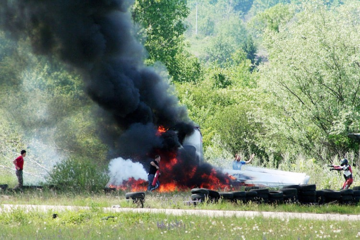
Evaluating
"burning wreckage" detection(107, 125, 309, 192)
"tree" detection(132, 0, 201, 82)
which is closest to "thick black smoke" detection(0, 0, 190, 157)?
"burning wreckage" detection(107, 125, 309, 192)

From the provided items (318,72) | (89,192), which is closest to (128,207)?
(89,192)

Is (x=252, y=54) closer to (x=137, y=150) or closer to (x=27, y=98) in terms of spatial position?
(x=27, y=98)

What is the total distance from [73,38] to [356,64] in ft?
50.3

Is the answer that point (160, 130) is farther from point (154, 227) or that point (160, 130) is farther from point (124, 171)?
point (154, 227)

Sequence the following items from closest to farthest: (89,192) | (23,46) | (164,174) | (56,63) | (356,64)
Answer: (89,192), (164,174), (56,63), (23,46), (356,64)

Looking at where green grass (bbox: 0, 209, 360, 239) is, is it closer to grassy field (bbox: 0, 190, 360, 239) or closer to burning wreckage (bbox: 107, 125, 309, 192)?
grassy field (bbox: 0, 190, 360, 239)

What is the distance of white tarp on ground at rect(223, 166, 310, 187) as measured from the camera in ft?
72.6

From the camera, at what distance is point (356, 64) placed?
30.7m

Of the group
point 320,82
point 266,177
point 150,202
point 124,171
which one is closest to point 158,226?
point 150,202

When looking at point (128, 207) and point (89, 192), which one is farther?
point (89, 192)

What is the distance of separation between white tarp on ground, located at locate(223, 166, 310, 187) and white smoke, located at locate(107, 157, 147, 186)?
341cm

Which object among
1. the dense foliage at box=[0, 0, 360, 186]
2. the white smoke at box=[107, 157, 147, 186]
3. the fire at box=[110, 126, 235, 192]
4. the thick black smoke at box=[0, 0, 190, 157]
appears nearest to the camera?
the fire at box=[110, 126, 235, 192]

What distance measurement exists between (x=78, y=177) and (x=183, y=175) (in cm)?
393

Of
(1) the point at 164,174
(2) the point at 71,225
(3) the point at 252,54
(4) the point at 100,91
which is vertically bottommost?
(2) the point at 71,225
